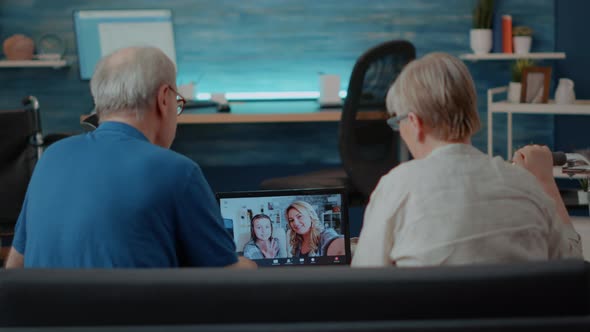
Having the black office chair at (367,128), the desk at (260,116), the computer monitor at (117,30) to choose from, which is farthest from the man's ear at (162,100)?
the computer monitor at (117,30)

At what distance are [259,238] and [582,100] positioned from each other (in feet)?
12.8

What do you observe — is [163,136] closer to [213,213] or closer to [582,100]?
[213,213]

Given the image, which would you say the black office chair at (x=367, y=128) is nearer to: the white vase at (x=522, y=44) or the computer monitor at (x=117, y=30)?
the white vase at (x=522, y=44)

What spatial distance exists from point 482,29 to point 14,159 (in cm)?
308

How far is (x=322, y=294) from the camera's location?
1352 mm

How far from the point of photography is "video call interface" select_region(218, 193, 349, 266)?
83.2 inches

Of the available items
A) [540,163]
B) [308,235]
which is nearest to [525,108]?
[540,163]

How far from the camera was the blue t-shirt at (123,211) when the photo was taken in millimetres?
1646

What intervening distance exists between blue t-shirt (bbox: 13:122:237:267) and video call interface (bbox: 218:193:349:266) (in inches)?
14.3

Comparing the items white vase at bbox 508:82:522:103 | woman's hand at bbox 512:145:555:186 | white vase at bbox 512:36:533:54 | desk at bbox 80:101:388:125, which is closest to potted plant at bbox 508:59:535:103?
white vase at bbox 508:82:522:103

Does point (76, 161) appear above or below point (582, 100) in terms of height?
above

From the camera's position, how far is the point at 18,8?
5648 mm

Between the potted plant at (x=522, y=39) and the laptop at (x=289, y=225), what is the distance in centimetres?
358

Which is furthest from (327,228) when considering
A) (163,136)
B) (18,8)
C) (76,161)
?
(18,8)
